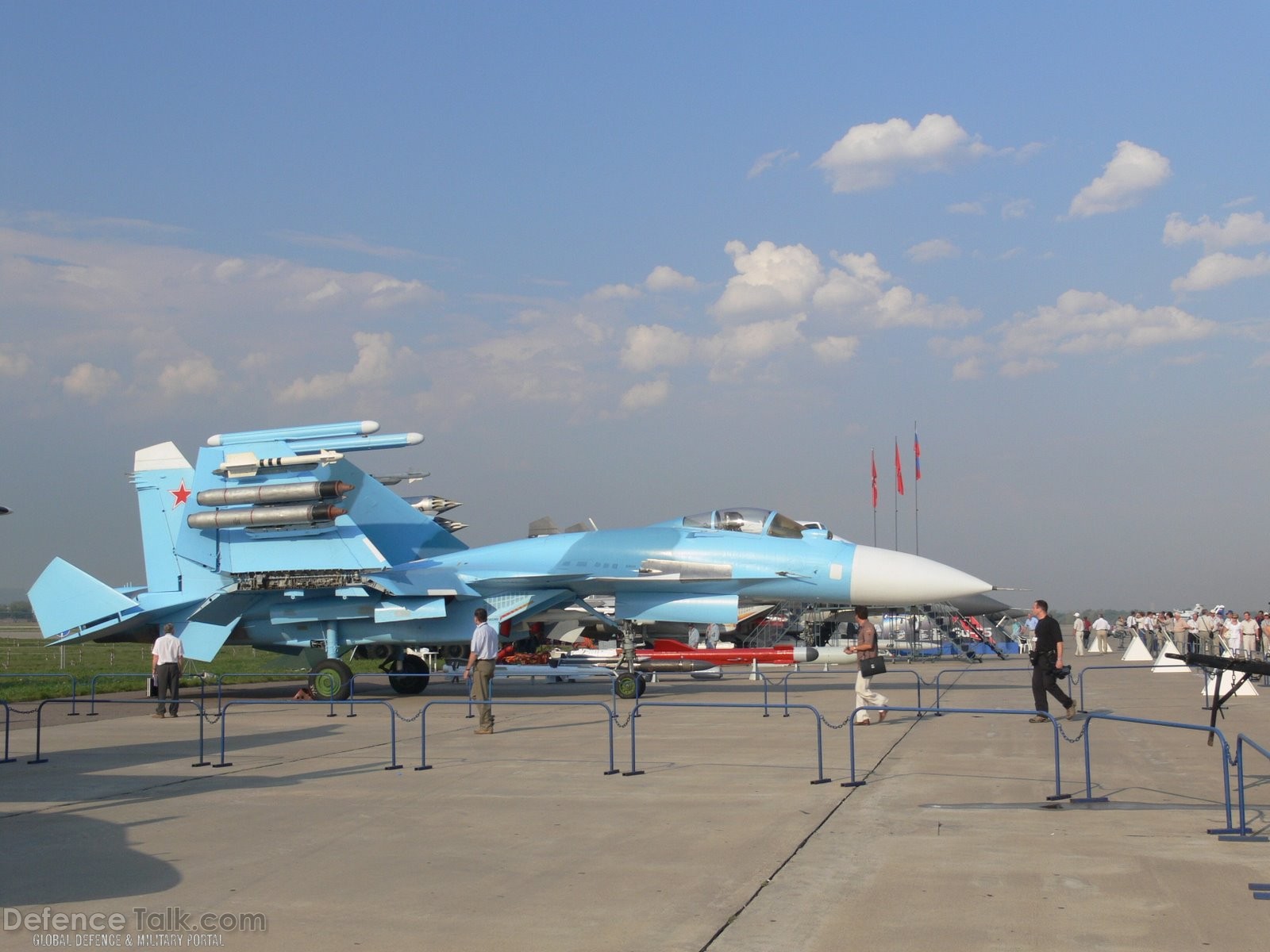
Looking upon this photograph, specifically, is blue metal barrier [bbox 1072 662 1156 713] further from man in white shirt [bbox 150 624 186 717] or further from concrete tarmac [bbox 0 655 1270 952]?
man in white shirt [bbox 150 624 186 717]

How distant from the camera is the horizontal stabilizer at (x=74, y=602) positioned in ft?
66.6

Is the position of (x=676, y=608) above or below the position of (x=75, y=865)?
above

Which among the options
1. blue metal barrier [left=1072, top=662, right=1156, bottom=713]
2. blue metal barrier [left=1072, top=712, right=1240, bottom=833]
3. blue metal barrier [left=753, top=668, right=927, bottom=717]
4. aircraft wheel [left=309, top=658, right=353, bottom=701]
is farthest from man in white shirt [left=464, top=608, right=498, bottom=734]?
blue metal barrier [left=1072, top=712, right=1240, bottom=833]

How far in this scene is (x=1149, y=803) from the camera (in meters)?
8.09

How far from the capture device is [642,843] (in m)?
7.06

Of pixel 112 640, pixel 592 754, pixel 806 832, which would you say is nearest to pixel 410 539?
pixel 112 640

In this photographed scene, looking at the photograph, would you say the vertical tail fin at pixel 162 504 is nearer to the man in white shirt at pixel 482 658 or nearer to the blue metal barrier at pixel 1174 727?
the man in white shirt at pixel 482 658

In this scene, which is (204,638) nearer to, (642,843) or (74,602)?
(74,602)

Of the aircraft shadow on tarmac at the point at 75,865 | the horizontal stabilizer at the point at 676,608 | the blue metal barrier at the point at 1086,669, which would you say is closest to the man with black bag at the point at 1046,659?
the blue metal barrier at the point at 1086,669

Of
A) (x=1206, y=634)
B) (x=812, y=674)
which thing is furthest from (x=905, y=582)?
(x=1206, y=634)

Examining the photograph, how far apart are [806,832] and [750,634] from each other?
84.6 ft

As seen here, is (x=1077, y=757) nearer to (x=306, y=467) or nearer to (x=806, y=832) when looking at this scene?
(x=806, y=832)

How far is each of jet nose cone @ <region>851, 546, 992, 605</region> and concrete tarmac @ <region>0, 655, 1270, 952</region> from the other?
435 centimetres

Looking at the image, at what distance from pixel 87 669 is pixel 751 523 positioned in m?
22.5
